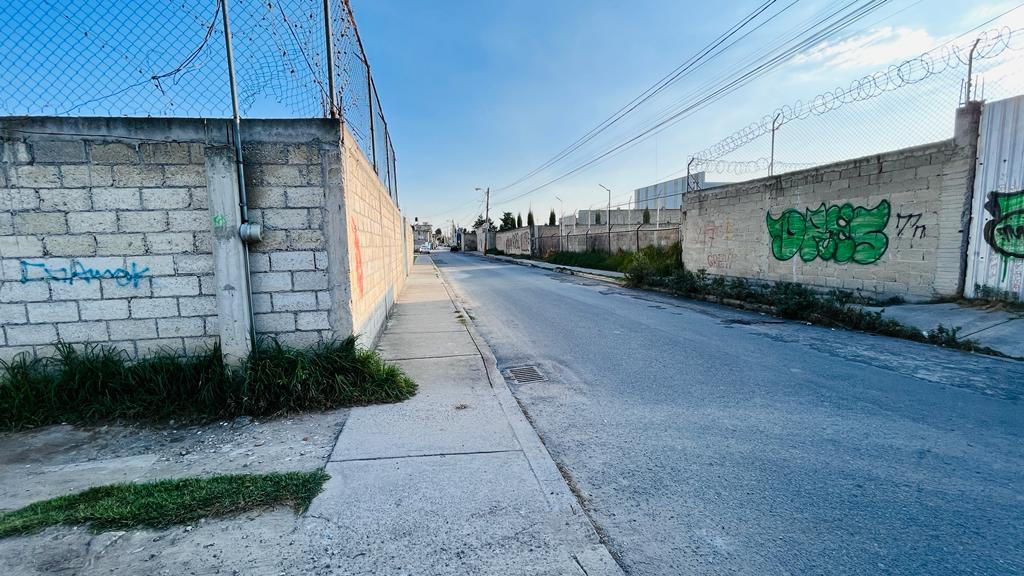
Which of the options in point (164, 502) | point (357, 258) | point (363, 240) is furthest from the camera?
point (363, 240)

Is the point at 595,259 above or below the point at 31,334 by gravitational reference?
below

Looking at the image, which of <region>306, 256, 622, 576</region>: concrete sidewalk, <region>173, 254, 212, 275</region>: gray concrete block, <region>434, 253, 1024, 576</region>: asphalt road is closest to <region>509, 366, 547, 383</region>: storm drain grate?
<region>434, 253, 1024, 576</region>: asphalt road

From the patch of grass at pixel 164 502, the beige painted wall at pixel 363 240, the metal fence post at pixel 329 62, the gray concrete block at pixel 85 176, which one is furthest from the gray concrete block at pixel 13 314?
the metal fence post at pixel 329 62

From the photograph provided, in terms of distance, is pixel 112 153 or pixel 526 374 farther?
pixel 526 374

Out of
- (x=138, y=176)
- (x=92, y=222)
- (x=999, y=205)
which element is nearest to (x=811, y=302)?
(x=999, y=205)

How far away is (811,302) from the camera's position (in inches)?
333

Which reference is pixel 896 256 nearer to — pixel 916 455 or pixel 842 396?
pixel 842 396

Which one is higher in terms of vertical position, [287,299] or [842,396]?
[287,299]

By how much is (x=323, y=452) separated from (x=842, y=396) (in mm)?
4787

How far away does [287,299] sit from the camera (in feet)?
14.2

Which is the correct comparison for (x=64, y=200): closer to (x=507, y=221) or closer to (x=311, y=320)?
(x=311, y=320)

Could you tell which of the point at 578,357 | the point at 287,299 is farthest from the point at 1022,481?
the point at 287,299

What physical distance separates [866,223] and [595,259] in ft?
49.6

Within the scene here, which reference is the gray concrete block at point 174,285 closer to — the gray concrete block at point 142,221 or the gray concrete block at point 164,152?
the gray concrete block at point 142,221
